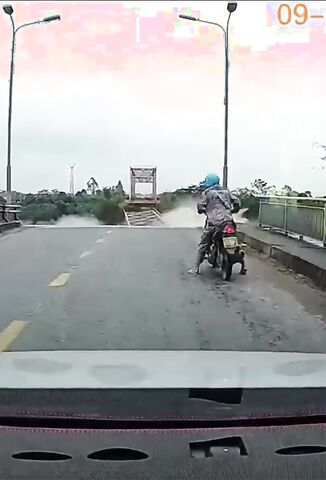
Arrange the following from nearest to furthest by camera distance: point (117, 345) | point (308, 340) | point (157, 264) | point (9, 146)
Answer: point (117, 345) → point (308, 340) → point (157, 264) → point (9, 146)

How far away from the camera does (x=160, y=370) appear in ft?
10.9

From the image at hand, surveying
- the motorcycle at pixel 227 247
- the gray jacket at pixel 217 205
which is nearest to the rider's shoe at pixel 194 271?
the motorcycle at pixel 227 247

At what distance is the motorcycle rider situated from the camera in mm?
12453

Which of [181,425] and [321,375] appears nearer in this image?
[181,425]

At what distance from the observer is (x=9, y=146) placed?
1347 inches

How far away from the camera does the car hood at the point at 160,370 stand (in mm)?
2984

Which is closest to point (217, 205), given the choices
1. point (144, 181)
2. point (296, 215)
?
point (296, 215)

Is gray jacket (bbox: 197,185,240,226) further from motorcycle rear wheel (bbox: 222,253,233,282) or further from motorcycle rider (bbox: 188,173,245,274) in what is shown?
motorcycle rear wheel (bbox: 222,253,233,282)

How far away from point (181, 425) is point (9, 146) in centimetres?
3242

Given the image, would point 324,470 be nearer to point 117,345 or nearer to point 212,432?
point 212,432

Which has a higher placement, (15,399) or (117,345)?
(15,399)

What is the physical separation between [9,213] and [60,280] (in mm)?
21274

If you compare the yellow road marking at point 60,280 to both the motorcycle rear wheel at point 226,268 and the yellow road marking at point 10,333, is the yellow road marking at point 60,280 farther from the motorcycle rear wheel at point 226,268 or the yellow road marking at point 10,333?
the yellow road marking at point 10,333

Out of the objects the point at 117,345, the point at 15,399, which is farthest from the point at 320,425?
the point at 117,345
